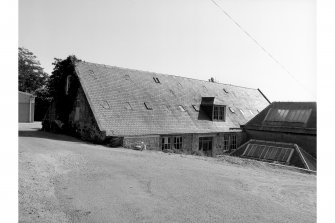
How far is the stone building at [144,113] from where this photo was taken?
68.4 feet

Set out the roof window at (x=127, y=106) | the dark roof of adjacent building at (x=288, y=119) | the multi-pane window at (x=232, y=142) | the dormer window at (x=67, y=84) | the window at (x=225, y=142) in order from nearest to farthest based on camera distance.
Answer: the roof window at (x=127, y=106) < the dormer window at (x=67, y=84) < the dark roof of adjacent building at (x=288, y=119) < the window at (x=225, y=142) < the multi-pane window at (x=232, y=142)

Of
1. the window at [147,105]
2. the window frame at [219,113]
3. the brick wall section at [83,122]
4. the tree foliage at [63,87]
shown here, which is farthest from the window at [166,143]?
the tree foliage at [63,87]

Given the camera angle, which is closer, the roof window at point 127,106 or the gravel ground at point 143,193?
the gravel ground at point 143,193

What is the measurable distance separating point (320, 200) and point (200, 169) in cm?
1050

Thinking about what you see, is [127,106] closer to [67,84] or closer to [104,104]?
[104,104]

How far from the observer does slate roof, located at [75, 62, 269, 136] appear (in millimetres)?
21203

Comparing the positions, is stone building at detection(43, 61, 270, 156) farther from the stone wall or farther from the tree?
the tree

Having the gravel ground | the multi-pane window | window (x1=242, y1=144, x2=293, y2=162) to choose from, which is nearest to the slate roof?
the multi-pane window

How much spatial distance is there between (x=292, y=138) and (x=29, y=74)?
41041 mm

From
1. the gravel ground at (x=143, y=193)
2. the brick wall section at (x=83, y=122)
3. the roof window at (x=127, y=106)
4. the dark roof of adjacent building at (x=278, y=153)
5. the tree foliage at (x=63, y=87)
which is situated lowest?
the dark roof of adjacent building at (x=278, y=153)

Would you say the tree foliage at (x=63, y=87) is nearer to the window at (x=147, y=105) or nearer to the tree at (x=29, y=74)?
the window at (x=147, y=105)

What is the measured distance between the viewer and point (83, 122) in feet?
70.8

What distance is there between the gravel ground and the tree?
3518cm

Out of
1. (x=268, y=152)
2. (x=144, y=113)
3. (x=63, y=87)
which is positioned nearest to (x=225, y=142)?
(x=268, y=152)
